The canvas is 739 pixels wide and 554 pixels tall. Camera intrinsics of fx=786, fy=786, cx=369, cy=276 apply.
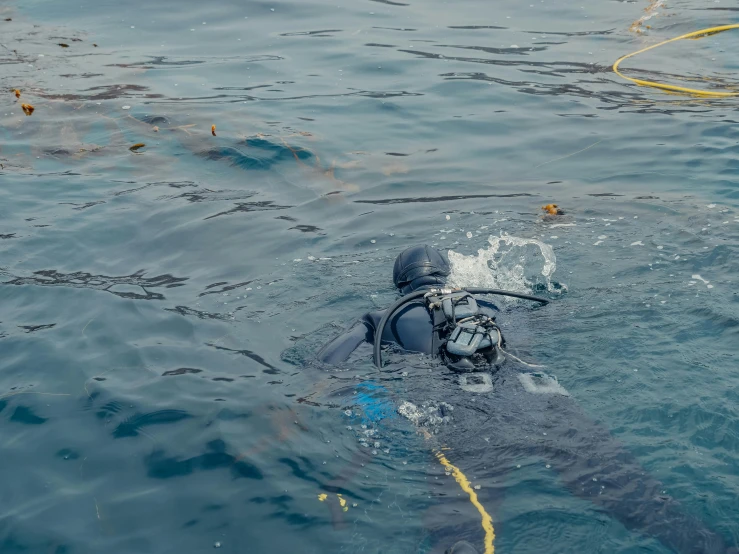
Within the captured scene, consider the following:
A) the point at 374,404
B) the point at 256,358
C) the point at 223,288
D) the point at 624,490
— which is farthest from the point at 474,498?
the point at 223,288

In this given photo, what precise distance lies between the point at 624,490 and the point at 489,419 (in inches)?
32.6

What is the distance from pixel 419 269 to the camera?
5.24 m

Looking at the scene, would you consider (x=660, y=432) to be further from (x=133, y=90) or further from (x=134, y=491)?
(x=133, y=90)

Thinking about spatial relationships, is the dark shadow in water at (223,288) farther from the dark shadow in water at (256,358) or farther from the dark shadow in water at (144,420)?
the dark shadow in water at (144,420)

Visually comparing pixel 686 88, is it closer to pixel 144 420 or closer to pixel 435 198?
pixel 435 198

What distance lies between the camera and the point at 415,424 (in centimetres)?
432

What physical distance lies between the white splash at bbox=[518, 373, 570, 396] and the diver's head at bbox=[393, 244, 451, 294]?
3.03 feet

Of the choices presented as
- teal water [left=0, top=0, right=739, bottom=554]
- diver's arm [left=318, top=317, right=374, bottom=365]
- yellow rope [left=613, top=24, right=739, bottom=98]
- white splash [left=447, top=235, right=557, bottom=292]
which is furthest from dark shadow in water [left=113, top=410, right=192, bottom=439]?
yellow rope [left=613, top=24, right=739, bottom=98]

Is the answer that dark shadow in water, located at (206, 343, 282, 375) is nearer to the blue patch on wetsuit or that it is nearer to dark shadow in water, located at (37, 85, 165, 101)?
the blue patch on wetsuit

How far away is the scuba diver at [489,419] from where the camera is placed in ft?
11.9

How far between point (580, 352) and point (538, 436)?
1.00 metres

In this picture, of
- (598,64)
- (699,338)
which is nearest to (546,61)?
(598,64)

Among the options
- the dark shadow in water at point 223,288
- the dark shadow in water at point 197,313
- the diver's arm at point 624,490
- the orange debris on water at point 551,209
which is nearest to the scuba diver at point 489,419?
the diver's arm at point 624,490

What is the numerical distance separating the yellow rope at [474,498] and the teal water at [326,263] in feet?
0.14
